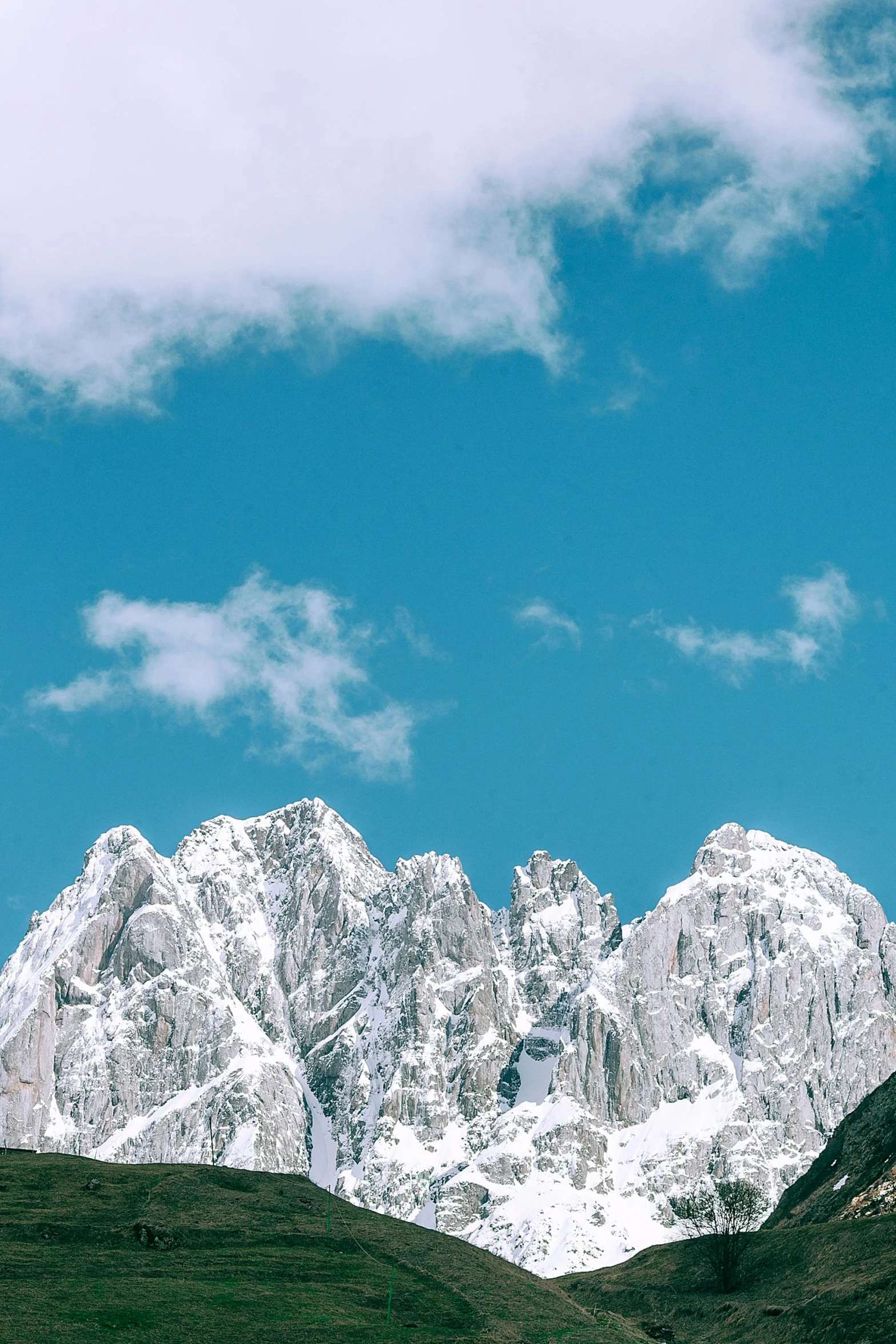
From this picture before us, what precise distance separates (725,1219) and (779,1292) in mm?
21937

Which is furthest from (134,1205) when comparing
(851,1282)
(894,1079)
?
(894,1079)

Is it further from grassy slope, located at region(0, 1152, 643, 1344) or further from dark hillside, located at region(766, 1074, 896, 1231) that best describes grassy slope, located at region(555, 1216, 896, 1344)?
dark hillside, located at region(766, 1074, 896, 1231)

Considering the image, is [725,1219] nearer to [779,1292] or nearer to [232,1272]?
[779,1292]

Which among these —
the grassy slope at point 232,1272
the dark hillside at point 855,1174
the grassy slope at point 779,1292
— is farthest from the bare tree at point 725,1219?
the grassy slope at point 232,1272

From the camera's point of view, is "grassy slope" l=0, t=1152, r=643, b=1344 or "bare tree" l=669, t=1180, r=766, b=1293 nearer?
"grassy slope" l=0, t=1152, r=643, b=1344

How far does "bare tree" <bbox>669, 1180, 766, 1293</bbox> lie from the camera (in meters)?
86.2

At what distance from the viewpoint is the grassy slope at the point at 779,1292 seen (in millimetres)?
62625

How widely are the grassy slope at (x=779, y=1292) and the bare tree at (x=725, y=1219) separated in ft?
3.43

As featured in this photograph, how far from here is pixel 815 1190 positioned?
108 m

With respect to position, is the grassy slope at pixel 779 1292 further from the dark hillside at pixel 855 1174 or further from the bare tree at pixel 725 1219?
Result: the dark hillside at pixel 855 1174

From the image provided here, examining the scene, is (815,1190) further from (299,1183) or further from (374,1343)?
(374,1343)

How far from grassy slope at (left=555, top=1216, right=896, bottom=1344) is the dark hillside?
632cm

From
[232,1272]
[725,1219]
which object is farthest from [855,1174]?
[232,1272]

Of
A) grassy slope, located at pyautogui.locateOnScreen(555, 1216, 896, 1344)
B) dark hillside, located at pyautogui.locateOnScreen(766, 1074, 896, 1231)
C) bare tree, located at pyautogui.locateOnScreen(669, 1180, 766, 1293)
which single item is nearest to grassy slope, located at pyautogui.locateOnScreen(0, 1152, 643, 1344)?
grassy slope, located at pyautogui.locateOnScreen(555, 1216, 896, 1344)
